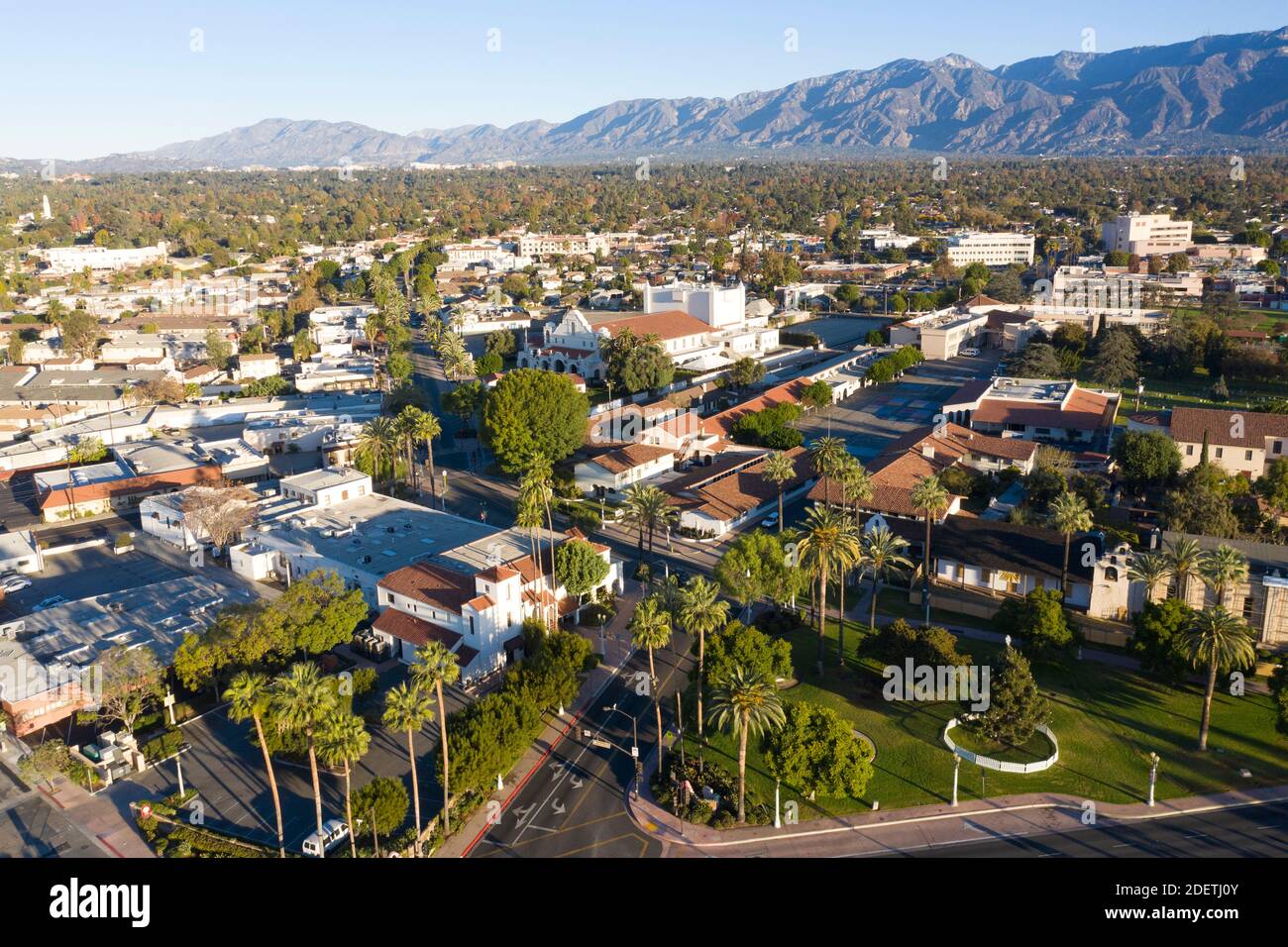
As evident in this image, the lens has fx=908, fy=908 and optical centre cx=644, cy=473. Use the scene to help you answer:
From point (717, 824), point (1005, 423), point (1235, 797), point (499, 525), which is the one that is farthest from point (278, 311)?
point (1235, 797)

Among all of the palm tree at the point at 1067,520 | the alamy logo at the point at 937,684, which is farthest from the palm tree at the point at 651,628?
the palm tree at the point at 1067,520

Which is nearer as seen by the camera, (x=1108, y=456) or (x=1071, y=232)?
(x=1108, y=456)

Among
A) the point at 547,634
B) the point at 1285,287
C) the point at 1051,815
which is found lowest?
the point at 1051,815

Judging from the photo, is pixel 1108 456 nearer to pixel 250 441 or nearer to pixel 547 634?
pixel 547 634

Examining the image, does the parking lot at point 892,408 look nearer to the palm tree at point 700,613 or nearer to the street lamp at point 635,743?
the palm tree at point 700,613

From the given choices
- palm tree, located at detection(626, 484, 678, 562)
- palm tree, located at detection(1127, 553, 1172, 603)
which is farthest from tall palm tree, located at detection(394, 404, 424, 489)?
palm tree, located at detection(1127, 553, 1172, 603)
